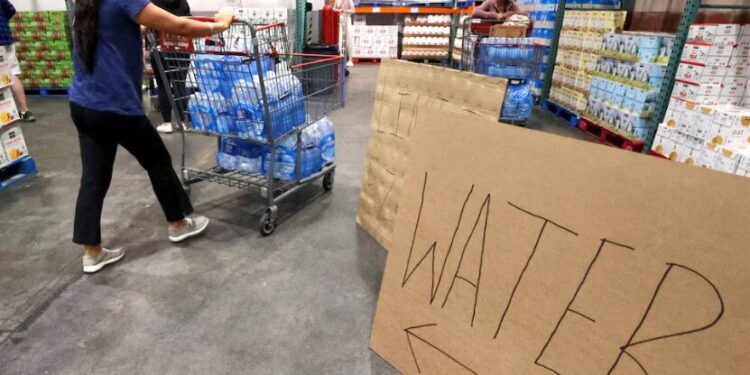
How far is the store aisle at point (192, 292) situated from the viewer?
5.56 ft

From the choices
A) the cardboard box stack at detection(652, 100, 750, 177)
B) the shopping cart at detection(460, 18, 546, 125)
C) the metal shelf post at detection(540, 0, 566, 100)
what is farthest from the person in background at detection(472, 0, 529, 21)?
the cardboard box stack at detection(652, 100, 750, 177)

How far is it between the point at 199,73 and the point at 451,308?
79.1 inches

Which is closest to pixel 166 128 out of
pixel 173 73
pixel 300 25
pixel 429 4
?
pixel 173 73

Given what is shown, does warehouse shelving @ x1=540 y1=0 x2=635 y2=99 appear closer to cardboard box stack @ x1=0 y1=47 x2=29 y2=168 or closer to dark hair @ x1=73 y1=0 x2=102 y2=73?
dark hair @ x1=73 y1=0 x2=102 y2=73

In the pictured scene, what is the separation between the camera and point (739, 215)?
89 cm

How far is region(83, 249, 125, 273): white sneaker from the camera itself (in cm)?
221

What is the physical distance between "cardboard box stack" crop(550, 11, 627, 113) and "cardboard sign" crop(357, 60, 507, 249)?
3669 mm

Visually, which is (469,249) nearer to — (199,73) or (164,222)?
(199,73)

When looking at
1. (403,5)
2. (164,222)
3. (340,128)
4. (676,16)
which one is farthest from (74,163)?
(403,5)

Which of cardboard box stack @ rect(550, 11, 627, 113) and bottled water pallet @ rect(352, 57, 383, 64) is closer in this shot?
cardboard box stack @ rect(550, 11, 627, 113)

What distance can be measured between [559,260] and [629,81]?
3.91m

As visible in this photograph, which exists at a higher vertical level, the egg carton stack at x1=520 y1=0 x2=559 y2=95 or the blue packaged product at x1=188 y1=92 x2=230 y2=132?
the egg carton stack at x1=520 y1=0 x2=559 y2=95

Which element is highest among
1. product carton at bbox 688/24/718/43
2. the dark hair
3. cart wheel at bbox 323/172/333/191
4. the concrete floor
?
product carton at bbox 688/24/718/43

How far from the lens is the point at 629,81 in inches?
166
